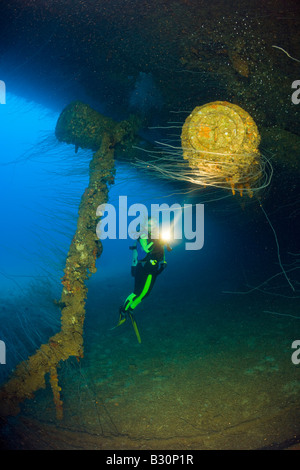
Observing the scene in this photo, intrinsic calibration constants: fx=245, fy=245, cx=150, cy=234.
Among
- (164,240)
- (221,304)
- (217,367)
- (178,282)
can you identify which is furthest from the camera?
(178,282)

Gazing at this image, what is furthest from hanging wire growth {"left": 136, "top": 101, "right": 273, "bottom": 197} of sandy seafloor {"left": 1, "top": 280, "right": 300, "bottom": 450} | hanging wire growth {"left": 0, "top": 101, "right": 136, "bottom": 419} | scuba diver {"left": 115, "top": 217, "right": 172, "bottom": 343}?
sandy seafloor {"left": 1, "top": 280, "right": 300, "bottom": 450}

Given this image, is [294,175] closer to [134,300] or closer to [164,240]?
[164,240]

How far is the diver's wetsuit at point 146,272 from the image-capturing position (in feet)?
14.5

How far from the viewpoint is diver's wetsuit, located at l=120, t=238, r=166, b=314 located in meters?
4.42

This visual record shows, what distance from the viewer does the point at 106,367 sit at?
13.7 feet

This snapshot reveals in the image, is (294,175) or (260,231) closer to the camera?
(294,175)

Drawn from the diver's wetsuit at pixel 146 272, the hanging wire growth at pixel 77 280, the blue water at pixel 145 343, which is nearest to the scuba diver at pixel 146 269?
the diver's wetsuit at pixel 146 272

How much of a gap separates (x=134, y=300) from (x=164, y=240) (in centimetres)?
129

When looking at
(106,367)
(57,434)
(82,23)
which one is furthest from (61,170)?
(57,434)

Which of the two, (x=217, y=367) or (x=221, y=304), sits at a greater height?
(x=221, y=304)

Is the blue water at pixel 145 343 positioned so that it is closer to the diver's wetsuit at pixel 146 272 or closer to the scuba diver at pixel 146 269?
the scuba diver at pixel 146 269

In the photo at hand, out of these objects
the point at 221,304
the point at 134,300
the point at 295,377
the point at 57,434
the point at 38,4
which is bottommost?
the point at 57,434

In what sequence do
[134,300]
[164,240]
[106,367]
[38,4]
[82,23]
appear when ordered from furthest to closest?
[164,240], [134,300], [106,367], [82,23], [38,4]

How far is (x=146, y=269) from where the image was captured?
183 inches
